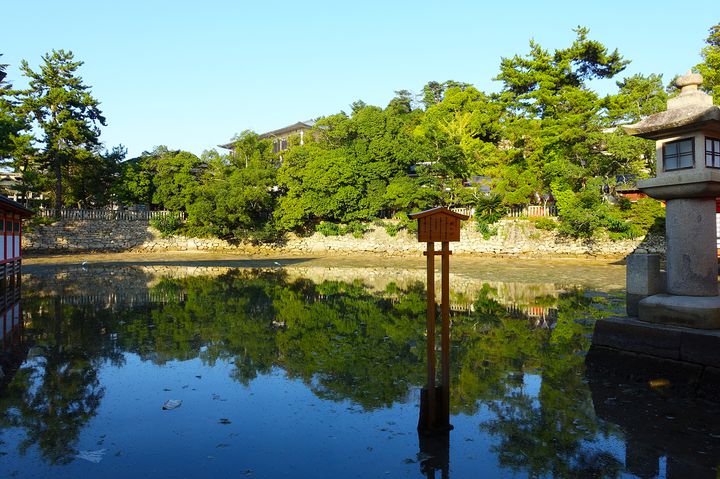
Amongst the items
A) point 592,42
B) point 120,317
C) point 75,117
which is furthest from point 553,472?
point 75,117

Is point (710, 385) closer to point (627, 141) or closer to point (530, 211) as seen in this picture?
point (627, 141)

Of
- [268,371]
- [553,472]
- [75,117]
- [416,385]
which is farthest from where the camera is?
[75,117]

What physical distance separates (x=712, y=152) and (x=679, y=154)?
0.41m

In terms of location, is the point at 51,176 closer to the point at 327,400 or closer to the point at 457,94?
the point at 457,94

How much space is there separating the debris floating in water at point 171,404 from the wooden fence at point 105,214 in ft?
111

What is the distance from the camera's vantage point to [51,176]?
3481 cm

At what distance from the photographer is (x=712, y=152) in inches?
275

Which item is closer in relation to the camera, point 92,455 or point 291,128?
point 92,455

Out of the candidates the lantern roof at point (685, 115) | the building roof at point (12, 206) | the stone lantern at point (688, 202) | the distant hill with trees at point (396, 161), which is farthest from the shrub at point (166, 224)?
the stone lantern at point (688, 202)

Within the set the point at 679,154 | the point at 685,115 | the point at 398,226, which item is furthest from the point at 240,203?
the point at 685,115

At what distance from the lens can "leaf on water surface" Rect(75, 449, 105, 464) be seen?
442 centimetres

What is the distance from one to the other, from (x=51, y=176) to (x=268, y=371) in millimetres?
35172

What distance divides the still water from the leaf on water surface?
18mm

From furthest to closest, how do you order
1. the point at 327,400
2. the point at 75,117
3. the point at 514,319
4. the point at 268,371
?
the point at 75,117, the point at 514,319, the point at 268,371, the point at 327,400
